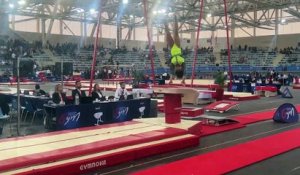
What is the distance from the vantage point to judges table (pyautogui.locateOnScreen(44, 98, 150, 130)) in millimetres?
8617

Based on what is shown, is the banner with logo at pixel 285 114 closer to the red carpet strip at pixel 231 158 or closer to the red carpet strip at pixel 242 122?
the red carpet strip at pixel 242 122

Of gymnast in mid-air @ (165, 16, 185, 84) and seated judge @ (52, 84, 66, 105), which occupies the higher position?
gymnast in mid-air @ (165, 16, 185, 84)

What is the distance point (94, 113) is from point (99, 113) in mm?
172

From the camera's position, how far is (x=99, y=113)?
373 inches

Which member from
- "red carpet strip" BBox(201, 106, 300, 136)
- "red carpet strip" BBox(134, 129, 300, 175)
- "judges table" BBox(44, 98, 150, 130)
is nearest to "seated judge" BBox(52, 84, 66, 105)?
"judges table" BBox(44, 98, 150, 130)

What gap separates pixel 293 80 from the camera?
29375 mm

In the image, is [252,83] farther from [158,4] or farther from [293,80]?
[158,4]

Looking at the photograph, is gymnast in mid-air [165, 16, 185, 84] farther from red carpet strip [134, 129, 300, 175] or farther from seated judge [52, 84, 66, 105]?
red carpet strip [134, 129, 300, 175]

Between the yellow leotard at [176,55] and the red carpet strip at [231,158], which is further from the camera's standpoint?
the yellow leotard at [176,55]

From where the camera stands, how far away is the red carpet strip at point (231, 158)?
18.9 ft

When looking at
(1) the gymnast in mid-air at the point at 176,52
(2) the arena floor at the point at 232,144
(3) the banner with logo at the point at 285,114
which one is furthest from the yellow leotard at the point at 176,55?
(3) the banner with logo at the point at 285,114

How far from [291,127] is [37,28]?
3251 centimetres

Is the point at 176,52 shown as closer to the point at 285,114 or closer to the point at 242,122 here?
the point at 242,122

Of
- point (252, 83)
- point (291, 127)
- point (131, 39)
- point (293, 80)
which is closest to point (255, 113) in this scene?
point (291, 127)
